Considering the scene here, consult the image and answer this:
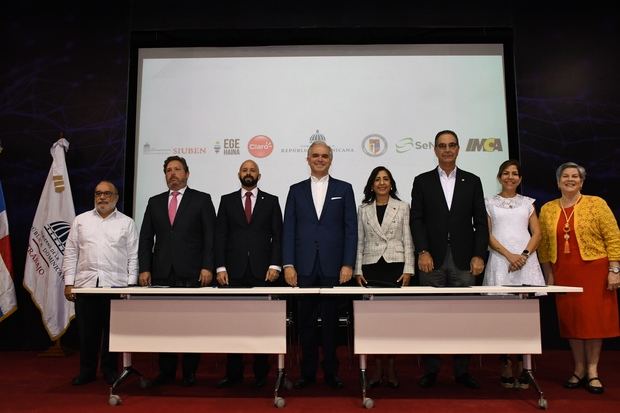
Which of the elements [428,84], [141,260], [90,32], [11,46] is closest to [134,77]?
[90,32]

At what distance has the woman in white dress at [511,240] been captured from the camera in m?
3.59

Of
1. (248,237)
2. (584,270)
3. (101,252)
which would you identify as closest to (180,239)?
(248,237)

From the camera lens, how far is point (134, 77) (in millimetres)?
5383

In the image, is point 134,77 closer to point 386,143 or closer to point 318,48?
point 318,48

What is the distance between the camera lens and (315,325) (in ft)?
11.4

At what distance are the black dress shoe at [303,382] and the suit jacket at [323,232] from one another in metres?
0.67

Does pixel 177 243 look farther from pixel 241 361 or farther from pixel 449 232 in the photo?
pixel 449 232

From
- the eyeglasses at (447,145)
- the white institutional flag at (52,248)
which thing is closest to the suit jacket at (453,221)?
the eyeglasses at (447,145)

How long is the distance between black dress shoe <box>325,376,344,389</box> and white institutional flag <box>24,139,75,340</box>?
266 cm

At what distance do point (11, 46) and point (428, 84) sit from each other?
4.30m

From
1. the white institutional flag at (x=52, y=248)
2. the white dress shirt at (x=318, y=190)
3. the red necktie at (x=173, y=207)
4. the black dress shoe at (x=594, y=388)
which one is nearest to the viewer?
the black dress shoe at (x=594, y=388)

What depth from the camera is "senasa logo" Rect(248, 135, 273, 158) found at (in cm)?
506

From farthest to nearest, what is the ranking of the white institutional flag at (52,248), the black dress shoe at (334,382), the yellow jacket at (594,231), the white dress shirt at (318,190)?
the white institutional flag at (52,248), the white dress shirt at (318,190), the yellow jacket at (594,231), the black dress shoe at (334,382)

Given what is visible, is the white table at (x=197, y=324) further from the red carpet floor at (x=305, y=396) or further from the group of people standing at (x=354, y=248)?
the group of people standing at (x=354, y=248)
